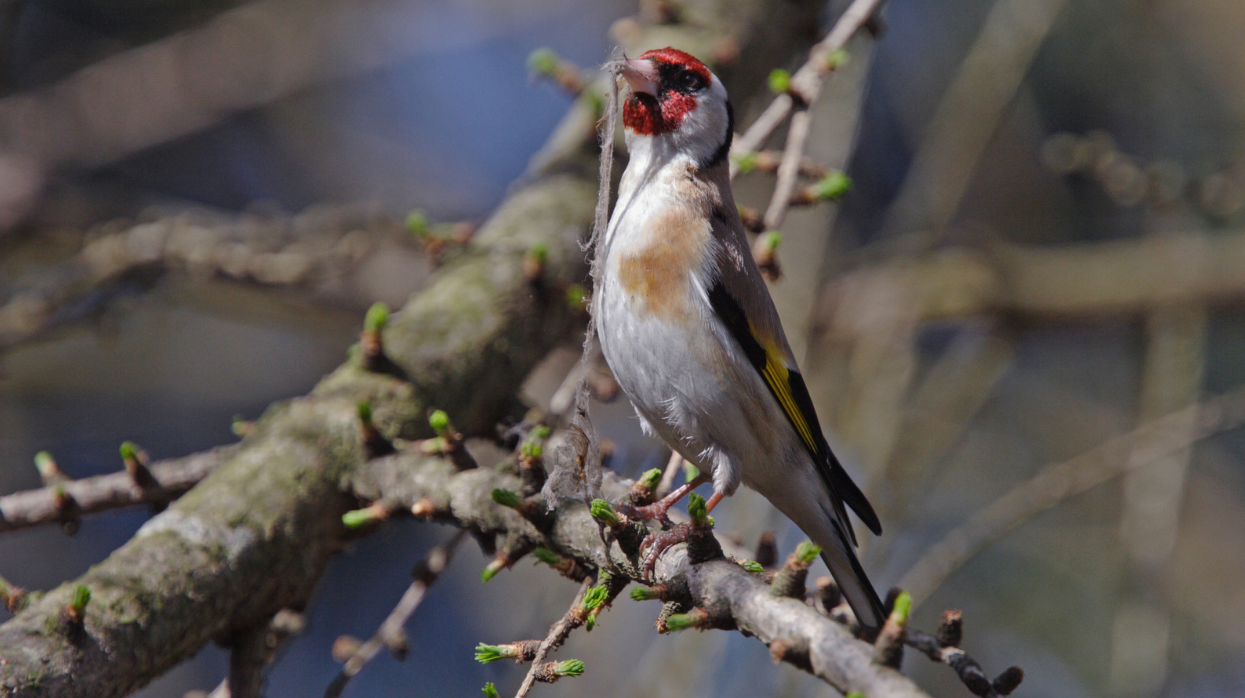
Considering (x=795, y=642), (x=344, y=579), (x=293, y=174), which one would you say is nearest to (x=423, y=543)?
(x=344, y=579)

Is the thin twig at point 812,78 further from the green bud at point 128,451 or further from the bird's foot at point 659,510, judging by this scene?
the green bud at point 128,451

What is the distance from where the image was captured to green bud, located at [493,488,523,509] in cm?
216

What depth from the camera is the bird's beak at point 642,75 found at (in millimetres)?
3088

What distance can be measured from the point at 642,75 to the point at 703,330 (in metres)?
0.93

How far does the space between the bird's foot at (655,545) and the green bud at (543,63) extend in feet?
7.36

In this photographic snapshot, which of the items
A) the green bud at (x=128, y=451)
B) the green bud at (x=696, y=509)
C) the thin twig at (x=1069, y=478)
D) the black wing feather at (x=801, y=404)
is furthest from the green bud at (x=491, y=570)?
the thin twig at (x=1069, y=478)

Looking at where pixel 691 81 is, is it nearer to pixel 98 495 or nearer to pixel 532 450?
pixel 532 450

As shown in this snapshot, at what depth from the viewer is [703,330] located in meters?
2.84

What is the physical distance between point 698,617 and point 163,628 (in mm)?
1542

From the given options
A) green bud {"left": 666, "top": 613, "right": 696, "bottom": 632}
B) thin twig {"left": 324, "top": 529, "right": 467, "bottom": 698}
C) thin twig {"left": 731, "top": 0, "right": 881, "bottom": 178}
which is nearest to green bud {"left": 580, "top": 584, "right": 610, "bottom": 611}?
green bud {"left": 666, "top": 613, "right": 696, "bottom": 632}

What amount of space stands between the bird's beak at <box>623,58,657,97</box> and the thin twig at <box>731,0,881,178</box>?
16.6 inches

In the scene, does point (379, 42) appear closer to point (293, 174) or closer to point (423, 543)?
point (293, 174)

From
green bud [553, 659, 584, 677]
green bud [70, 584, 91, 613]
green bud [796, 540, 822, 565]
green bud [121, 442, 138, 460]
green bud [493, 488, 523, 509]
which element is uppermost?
green bud [796, 540, 822, 565]

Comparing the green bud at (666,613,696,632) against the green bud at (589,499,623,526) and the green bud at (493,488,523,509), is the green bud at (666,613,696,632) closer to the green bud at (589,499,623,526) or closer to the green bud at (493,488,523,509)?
the green bud at (589,499,623,526)
